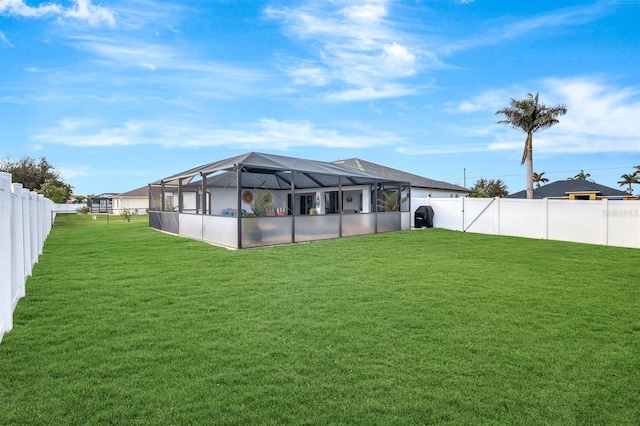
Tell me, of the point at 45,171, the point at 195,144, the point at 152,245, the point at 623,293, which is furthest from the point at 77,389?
the point at 45,171

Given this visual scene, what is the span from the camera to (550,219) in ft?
48.3

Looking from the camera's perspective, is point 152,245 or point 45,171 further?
point 45,171

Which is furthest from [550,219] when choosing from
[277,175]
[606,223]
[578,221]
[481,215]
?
[277,175]

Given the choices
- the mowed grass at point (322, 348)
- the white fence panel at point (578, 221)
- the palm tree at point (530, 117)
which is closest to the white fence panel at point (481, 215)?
the white fence panel at point (578, 221)

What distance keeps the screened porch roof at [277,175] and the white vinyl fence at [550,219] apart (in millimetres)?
3806

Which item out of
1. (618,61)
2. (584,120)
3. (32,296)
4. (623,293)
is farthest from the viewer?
(584,120)

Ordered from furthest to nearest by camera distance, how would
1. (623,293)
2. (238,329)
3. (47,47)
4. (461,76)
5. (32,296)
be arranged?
1. (461,76)
2. (47,47)
3. (623,293)
4. (32,296)
5. (238,329)

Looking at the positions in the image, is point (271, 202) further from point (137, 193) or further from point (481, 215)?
point (137, 193)

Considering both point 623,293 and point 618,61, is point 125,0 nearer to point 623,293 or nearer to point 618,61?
point 623,293

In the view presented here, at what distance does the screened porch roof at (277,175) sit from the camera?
13.0m

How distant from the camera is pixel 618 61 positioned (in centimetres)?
1567

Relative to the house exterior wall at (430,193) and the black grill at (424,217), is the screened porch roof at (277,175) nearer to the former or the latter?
the black grill at (424,217)

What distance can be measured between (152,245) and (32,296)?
6.42 metres

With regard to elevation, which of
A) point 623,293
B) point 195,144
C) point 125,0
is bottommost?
point 623,293
